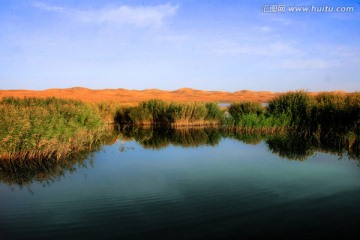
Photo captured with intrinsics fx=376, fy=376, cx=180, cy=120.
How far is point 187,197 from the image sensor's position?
26.7ft

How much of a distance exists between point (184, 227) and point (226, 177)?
3899mm

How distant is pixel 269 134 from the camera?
1997 cm

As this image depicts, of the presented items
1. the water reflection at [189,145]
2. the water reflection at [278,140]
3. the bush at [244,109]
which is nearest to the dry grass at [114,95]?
the bush at [244,109]

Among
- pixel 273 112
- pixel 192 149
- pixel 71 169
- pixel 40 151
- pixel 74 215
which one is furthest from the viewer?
pixel 273 112

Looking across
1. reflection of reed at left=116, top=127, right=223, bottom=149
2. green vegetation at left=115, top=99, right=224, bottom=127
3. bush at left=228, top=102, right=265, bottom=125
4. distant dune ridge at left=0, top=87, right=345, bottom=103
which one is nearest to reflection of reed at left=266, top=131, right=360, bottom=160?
reflection of reed at left=116, top=127, right=223, bottom=149

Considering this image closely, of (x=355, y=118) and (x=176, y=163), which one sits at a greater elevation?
(x=355, y=118)

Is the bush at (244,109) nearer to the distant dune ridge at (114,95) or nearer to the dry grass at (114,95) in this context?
the dry grass at (114,95)

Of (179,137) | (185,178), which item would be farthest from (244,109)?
(185,178)

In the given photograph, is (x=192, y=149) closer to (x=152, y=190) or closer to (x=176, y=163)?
(x=176, y=163)

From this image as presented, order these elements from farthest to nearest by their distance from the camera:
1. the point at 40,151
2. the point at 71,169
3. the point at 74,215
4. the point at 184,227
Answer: the point at 40,151 < the point at 71,169 < the point at 74,215 < the point at 184,227

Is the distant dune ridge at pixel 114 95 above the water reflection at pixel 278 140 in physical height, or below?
above

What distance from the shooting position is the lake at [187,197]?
6254 mm

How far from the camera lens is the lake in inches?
246

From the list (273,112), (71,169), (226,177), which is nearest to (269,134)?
(273,112)
